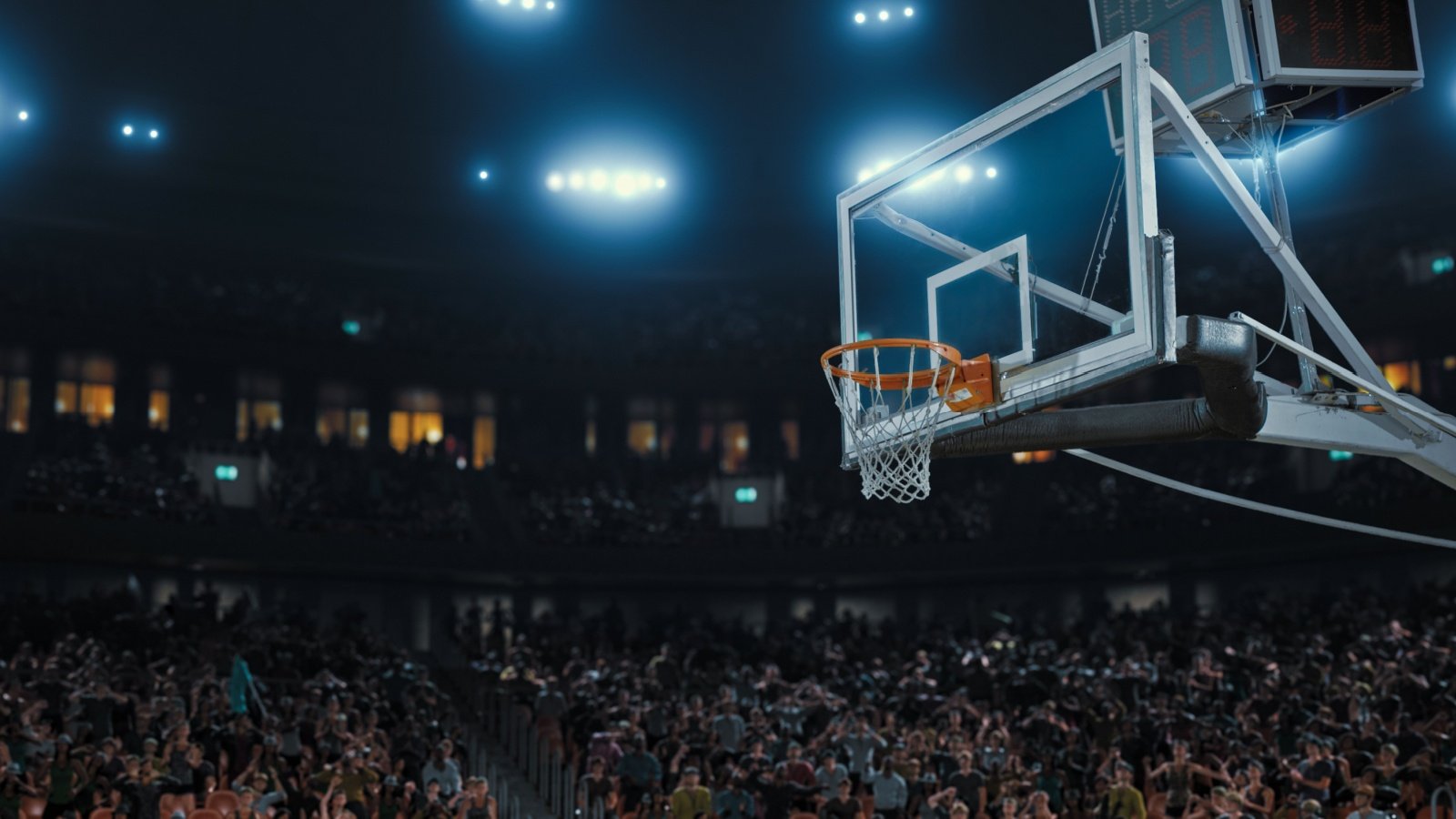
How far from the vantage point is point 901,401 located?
9.10m

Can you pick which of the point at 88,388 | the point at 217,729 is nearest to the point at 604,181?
the point at 88,388

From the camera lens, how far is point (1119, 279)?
772 cm

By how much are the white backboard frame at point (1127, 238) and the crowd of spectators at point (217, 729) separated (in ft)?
25.6

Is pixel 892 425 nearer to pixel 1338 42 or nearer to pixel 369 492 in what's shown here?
pixel 1338 42

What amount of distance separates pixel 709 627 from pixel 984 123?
21.6 metres

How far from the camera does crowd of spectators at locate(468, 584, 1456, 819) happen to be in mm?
14078

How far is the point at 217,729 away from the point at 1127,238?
11.9 m

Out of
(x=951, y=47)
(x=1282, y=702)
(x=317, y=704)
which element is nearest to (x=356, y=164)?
Result: (x=951, y=47)

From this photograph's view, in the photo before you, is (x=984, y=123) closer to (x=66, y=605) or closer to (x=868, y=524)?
(x=66, y=605)

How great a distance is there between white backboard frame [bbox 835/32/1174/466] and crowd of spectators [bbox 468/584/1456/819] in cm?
519

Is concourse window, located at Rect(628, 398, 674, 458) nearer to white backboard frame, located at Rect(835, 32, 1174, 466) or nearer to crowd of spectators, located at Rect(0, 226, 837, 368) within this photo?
crowd of spectators, located at Rect(0, 226, 837, 368)

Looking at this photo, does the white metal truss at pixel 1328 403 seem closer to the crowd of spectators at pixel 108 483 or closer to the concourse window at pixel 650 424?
the crowd of spectators at pixel 108 483

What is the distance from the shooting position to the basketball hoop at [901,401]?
851cm

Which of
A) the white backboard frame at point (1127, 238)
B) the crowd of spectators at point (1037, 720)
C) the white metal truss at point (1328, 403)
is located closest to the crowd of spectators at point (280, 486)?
the crowd of spectators at point (1037, 720)
